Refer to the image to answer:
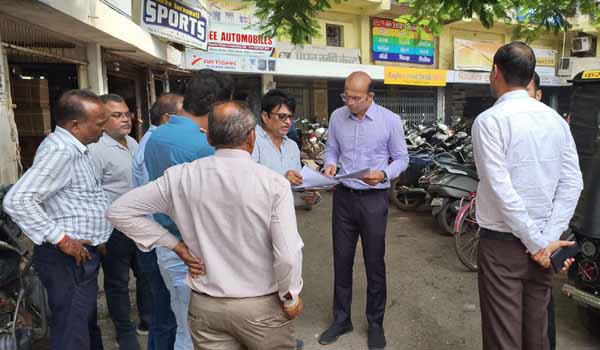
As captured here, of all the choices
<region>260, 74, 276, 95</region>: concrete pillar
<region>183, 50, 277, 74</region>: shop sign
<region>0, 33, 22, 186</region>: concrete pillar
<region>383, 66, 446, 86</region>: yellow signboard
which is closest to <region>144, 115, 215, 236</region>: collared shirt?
<region>0, 33, 22, 186</region>: concrete pillar


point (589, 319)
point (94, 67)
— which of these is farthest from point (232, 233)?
point (94, 67)

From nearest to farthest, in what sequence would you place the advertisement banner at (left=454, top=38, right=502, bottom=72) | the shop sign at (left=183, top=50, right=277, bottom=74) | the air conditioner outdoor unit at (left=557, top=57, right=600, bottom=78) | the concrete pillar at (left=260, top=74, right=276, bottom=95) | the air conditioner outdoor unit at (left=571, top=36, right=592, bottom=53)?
1. the shop sign at (left=183, top=50, right=277, bottom=74)
2. the concrete pillar at (left=260, top=74, right=276, bottom=95)
3. the advertisement banner at (left=454, top=38, right=502, bottom=72)
4. the air conditioner outdoor unit at (left=557, top=57, right=600, bottom=78)
5. the air conditioner outdoor unit at (left=571, top=36, right=592, bottom=53)

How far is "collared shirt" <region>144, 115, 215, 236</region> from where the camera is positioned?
6.89ft

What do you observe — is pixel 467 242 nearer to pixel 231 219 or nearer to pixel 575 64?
pixel 231 219

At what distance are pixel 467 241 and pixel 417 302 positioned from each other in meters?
1.22

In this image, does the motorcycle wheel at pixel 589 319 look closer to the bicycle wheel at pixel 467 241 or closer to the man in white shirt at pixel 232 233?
the bicycle wheel at pixel 467 241

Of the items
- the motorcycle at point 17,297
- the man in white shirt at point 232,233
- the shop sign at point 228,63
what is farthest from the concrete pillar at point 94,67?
the man in white shirt at point 232,233

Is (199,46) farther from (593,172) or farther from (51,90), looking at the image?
(593,172)

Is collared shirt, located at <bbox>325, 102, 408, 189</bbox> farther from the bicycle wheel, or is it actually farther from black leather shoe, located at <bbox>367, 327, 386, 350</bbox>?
the bicycle wheel

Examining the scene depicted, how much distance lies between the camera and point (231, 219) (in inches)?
64.4

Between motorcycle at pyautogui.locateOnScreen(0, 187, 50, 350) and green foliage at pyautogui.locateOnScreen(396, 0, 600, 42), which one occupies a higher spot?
green foliage at pyautogui.locateOnScreen(396, 0, 600, 42)

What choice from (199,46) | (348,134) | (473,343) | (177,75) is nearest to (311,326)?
(473,343)

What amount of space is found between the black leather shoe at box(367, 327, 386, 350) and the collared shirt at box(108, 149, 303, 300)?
1.62m

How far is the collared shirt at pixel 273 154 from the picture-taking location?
287 centimetres
